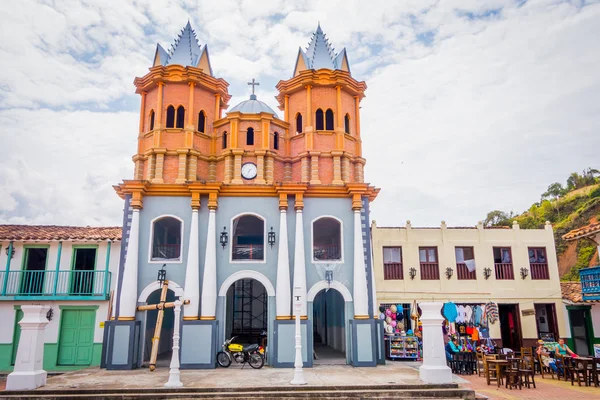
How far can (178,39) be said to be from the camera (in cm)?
2286

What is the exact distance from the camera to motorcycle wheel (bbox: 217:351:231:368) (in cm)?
1751

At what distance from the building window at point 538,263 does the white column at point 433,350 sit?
38.7ft

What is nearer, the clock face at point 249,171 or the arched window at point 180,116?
the clock face at point 249,171

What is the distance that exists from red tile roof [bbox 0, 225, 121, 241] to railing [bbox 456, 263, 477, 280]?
16432 millimetres

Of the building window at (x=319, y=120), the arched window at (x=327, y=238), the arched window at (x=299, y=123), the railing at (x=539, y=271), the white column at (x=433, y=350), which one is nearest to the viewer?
the white column at (x=433, y=350)

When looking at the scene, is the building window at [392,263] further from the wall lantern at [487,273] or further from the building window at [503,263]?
the building window at [503,263]

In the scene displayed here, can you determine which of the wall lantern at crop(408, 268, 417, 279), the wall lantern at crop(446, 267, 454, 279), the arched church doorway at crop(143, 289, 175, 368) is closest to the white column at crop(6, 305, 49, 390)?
the arched church doorway at crop(143, 289, 175, 368)

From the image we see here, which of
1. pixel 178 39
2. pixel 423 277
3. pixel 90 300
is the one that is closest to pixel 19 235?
pixel 90 300

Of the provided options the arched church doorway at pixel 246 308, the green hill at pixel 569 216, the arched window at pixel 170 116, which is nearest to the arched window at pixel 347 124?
the arched window at pixel 170 116

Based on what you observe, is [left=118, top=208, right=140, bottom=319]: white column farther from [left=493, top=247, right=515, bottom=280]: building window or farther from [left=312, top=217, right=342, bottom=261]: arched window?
[left=493, top=247, right=515, bottom=280]: building window

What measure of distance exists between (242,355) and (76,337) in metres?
7.77

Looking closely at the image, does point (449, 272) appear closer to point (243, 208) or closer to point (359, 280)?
point (359, 280)

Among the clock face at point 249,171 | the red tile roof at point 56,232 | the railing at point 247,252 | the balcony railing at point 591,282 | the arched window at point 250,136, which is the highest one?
the arched window at point 250,136

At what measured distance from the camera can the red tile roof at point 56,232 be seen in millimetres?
20383
